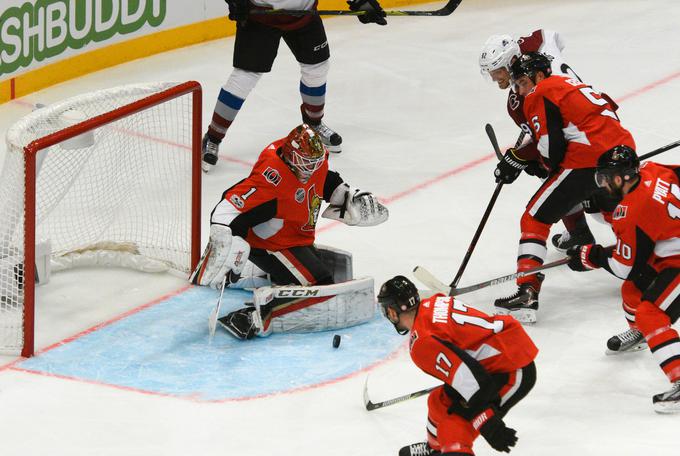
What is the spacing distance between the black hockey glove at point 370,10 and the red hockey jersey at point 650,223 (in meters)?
2.36

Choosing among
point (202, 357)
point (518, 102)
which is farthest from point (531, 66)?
point (202, 357)

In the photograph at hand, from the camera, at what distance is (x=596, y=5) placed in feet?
29.3

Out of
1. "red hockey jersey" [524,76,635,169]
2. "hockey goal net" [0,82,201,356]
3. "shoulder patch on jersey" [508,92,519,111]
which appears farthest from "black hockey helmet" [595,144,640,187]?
"hockey goal net" [0,82,201,356]

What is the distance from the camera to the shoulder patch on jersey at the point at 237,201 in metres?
4.66

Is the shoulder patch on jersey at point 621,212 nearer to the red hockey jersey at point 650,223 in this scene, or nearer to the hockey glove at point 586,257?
the red hockey jersey at point 650,223

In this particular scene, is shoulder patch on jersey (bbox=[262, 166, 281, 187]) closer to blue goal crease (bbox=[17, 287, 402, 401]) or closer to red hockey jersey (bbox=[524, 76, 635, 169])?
blue goal crease (bbox=[17, 287, 402, 401])

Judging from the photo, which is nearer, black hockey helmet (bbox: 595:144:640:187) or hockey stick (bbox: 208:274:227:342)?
black hockey helmet (bbox: 595:144:640:187)

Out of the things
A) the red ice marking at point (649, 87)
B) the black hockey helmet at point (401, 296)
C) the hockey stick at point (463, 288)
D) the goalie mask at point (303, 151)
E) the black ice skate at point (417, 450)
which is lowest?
the red ice marking at point (649, 87)

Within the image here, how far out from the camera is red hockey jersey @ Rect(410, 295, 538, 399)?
3.55 meters

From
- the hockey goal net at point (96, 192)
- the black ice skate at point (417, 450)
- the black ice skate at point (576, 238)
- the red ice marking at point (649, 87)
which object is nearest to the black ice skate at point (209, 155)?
the hockey goal net at point (96, 192)

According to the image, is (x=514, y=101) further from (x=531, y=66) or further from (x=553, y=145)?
(x=553, y=145)

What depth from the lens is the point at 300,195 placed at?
188 inches

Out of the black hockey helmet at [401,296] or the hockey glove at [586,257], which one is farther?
the hockey glove at [586,257]

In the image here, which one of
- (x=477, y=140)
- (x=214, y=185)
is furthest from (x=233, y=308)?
(x=477, y=140)
